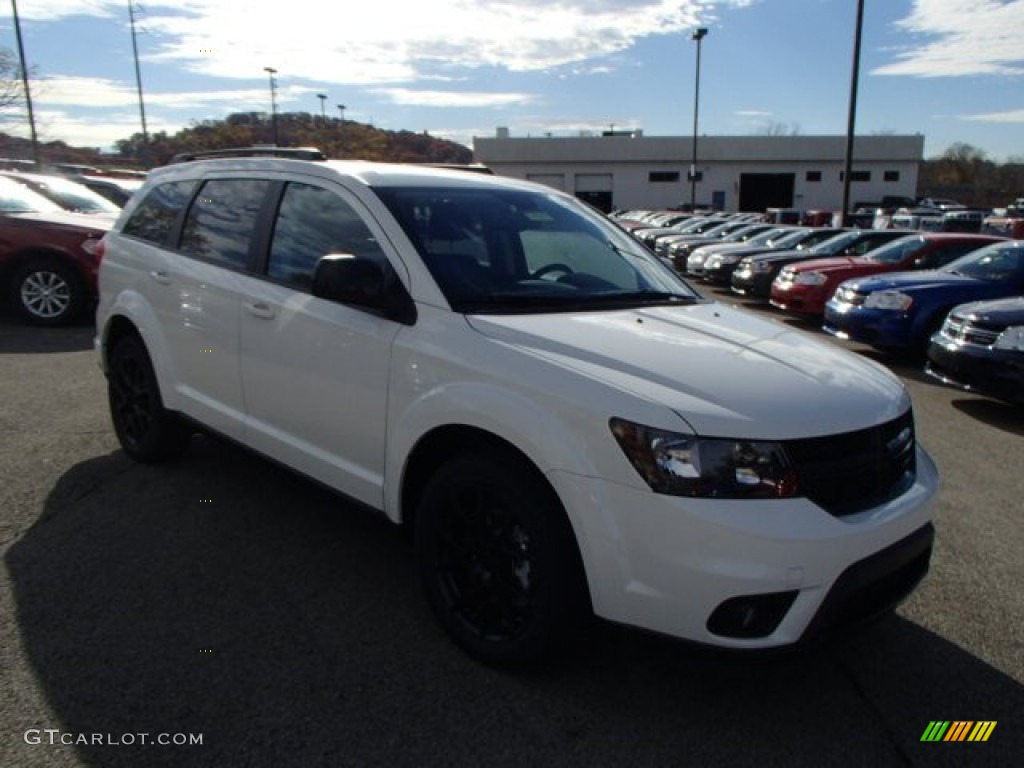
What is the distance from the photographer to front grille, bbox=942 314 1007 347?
6.94 m

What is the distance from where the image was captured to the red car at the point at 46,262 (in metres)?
9.66

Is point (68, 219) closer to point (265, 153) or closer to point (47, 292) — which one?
point (47, 292)

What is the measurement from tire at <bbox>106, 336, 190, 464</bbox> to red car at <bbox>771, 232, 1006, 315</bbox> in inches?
372

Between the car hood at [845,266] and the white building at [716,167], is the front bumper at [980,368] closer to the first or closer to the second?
the car hood at [845,266]

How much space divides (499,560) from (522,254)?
57.4 inches

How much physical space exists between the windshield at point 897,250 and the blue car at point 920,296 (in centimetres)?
180

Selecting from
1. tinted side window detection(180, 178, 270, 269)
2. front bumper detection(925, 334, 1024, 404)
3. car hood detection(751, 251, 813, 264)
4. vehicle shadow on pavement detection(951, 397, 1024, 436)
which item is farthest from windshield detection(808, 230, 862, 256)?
tinted side window detection(180, 178, 270, 269)

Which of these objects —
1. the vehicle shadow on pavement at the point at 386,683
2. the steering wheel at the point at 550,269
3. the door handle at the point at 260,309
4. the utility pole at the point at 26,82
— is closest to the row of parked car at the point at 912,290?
the steering wheel at the point at 550,269

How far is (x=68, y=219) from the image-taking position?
33.0 ft

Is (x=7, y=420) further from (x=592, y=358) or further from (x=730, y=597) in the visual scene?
(x=730, y=597)

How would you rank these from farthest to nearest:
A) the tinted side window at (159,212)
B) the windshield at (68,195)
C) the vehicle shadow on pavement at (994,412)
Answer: the windshield at (68,195) < the vehicle shadow on pavement at (994,412) < the tinted side window at (159,212)

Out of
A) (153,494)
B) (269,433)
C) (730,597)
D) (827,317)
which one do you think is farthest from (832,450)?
(827,317)

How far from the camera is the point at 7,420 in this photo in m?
5.90

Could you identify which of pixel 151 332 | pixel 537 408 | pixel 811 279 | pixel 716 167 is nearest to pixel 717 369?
pixel 537 408
